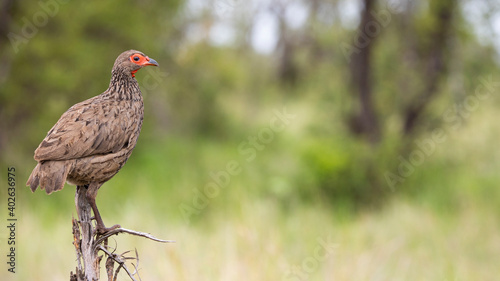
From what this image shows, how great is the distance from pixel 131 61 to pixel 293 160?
8.90 m

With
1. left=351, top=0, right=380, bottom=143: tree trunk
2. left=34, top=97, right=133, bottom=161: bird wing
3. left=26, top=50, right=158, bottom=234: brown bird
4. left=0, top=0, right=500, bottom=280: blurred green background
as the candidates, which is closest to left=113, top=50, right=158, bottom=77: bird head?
left=26, top=50, right=158, bottom=234: brown bird

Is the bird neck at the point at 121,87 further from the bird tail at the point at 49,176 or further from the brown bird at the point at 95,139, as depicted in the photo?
the bird tail at the point at 49,176

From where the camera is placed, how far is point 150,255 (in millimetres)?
5070

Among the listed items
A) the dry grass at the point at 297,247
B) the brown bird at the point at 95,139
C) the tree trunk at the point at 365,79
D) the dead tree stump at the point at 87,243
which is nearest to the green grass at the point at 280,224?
the dry grass at the point at 297,247

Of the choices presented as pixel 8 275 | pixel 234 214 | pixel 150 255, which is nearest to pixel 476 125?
pixel 234 214

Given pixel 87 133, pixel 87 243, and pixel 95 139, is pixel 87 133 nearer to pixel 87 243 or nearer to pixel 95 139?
pixel 95 139

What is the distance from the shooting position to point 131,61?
6.77 feet

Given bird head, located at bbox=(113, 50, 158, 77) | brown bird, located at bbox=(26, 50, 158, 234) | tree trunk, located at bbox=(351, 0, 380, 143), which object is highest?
tree trunk, located at bbox=(351, 0, 380, 143)

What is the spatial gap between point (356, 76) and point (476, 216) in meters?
3.63

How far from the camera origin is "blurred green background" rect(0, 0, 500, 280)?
5.77 metres

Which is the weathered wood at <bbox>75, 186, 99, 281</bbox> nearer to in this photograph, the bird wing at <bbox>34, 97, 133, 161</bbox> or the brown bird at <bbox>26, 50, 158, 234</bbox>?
the brown bird at <bbox>26, 50, 158, 234</bbox>

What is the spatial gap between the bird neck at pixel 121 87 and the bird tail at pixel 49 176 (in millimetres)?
364

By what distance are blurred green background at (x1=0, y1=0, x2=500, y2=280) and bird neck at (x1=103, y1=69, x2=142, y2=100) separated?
2.62m

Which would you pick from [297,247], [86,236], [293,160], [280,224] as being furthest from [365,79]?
[86,236]
